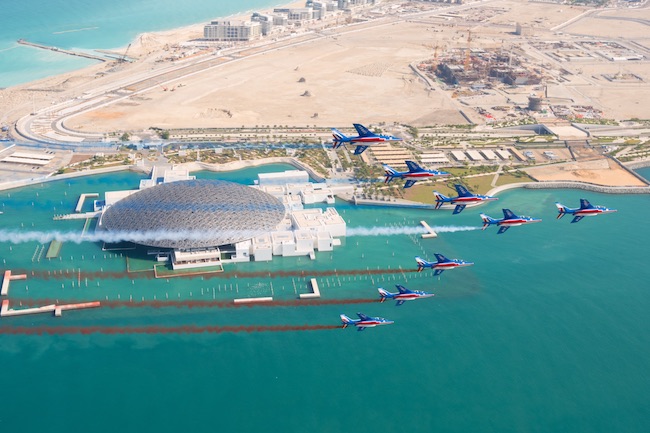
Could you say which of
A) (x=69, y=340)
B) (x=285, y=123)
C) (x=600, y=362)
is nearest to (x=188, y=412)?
(x=69, y=340)

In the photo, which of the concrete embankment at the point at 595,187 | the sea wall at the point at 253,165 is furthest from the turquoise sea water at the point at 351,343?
the sea wall at the point at 253,165

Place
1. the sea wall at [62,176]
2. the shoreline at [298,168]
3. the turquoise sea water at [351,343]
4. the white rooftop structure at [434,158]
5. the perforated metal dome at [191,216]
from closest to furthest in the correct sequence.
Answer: the turquoise sea water at [351,343] → the perforated metal dome at [191,216] → the sea wall at [62,176] → the shoreline at [298,168] → the white rooftop structure at [434,158]

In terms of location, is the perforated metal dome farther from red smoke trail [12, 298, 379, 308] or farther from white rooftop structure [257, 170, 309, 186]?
white rooftop structure [257, 170, 309, 186]

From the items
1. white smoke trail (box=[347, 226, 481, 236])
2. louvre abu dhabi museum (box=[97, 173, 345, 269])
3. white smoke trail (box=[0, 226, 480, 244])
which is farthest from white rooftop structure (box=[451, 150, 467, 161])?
louvre abu dhabi museum (box=[97, 173, 345, 269])

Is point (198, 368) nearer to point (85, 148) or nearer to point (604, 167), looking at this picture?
point (85, 148)

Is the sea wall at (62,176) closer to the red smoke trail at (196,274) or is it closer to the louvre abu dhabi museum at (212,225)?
the louvre abu dhabi museum at (212,225)

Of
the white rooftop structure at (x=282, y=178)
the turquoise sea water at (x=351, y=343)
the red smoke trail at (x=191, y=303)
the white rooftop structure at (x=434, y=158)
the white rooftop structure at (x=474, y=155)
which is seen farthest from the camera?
the white rooftop structure at (x=474, y=155)

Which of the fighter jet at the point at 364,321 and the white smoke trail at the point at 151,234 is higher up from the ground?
the white smoke trail at the point at 151,234

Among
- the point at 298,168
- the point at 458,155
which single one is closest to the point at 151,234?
the point at 298,168
